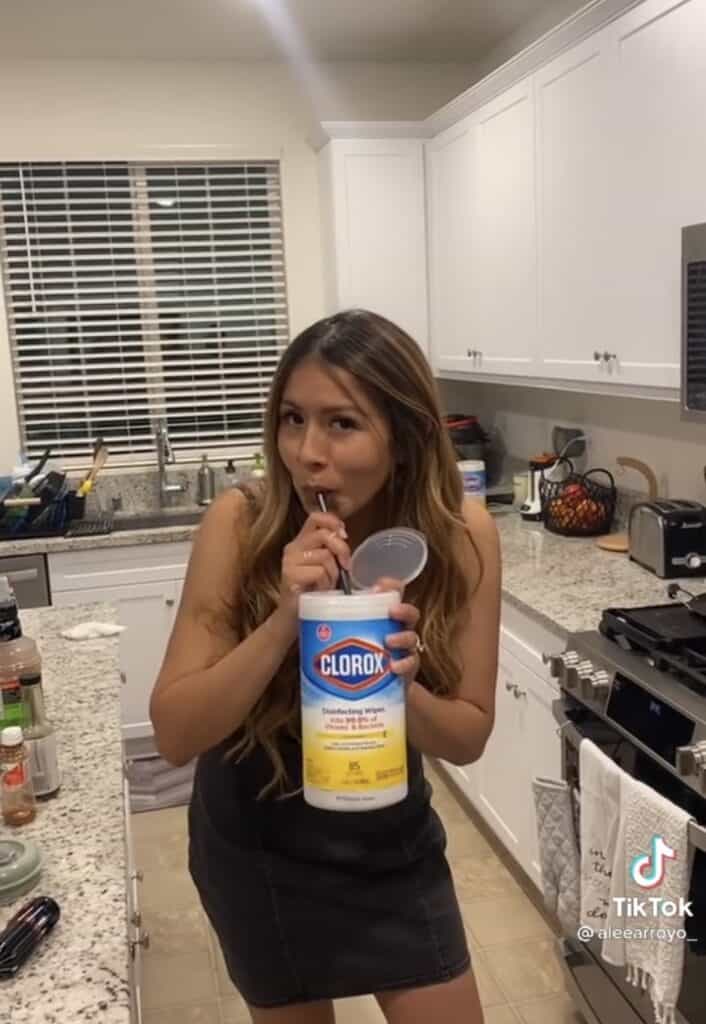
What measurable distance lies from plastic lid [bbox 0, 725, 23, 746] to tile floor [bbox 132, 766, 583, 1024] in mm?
1342

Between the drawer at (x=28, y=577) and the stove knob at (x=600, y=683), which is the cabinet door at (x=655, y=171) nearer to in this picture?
the stove knob at (x=600, y=683)

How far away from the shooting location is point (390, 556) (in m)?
1.14

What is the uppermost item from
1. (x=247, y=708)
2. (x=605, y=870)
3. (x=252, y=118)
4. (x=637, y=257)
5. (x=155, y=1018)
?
(x=252, y=118)

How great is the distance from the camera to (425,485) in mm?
1228

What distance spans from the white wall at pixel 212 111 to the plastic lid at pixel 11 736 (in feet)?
10.3

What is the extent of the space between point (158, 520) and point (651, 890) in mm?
2851

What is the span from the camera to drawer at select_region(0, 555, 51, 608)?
3.59 meters

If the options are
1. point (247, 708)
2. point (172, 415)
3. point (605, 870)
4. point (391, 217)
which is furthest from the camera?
point (172, 415)

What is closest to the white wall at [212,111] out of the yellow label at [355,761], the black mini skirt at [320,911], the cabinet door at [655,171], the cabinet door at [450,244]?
the cabinet door at [450,244]

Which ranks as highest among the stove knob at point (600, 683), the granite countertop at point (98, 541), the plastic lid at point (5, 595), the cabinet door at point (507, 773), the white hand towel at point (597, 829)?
the plastic lid at point (5, 595)

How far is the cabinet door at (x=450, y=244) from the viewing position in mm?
3684

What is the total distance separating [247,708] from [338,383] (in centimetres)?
39

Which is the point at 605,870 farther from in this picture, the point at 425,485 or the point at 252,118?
the point at 252,118

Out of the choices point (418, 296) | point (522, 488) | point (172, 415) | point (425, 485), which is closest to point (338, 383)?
point (425, 485)
